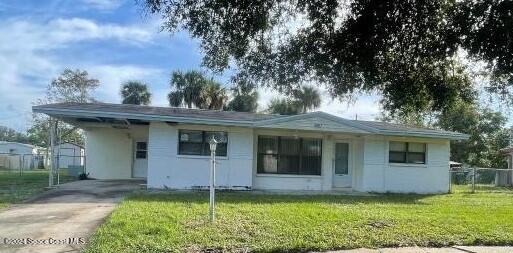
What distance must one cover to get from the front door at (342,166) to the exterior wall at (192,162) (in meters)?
3.91

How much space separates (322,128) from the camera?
20.0 metres

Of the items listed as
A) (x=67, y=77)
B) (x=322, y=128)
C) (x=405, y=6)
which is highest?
(x=67, y=77)

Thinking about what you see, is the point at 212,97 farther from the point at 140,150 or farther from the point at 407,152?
the point at 407,152

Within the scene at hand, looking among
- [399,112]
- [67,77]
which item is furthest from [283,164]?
[67,77]

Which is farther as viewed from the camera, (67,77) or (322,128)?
(67,77)

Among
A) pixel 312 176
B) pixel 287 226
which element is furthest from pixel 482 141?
pixel 287 226

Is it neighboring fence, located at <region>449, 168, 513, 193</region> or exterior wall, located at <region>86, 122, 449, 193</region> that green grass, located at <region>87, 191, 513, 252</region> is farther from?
neighboring fence, located at <region>449, 168, 513, 193</region>

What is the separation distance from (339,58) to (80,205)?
9.16m

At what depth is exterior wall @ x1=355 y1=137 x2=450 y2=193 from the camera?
21.2 m

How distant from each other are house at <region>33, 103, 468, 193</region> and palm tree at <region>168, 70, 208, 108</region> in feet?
45.4

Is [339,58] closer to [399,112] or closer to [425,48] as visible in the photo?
[425,48]

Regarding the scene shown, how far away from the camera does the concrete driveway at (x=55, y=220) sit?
339 inches

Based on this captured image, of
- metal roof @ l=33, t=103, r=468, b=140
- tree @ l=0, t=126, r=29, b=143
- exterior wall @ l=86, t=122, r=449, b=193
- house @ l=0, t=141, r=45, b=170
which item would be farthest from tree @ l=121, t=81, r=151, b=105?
tree @ l=0, t=126, r=29, b=143

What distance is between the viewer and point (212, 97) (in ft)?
125
